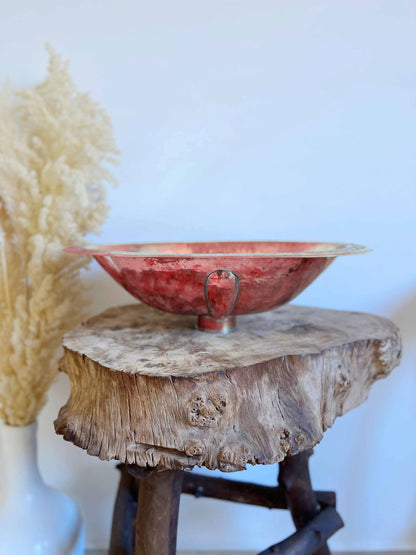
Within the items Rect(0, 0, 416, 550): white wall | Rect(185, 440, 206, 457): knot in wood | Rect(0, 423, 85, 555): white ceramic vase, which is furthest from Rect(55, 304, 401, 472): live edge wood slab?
Rect(0, 0, 416, 550): white wall

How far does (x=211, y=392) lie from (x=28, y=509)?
0.53 meters

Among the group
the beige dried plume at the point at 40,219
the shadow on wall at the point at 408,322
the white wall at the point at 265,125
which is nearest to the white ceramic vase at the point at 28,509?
the beige dried plume at the point at 40,219

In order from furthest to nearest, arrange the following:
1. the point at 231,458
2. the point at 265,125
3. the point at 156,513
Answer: the point at 265,125, the point at 156,513, the point at 231,458

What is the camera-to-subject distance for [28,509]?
80 centimetres

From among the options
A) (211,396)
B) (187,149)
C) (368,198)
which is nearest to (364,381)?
(211,396)

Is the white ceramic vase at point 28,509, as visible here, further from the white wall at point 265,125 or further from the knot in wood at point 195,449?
the knot in wood at point 195,449

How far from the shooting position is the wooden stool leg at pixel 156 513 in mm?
583

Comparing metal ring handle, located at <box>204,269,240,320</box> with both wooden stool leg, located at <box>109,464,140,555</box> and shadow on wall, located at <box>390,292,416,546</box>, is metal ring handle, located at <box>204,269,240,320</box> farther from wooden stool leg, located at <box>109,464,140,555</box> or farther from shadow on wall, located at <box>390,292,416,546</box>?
shadow on wall, located at <box>390,292,416,546</box>

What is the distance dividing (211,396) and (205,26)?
2.72ft

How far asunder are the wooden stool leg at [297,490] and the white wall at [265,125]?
295mm

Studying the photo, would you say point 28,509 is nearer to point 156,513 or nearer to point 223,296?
point 156,513

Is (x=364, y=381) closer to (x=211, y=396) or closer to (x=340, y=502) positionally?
(x=211, y=396)

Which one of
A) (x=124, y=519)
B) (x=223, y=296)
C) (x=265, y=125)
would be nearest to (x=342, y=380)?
(x=223, y=296)

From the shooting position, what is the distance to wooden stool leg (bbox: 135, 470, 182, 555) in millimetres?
583
